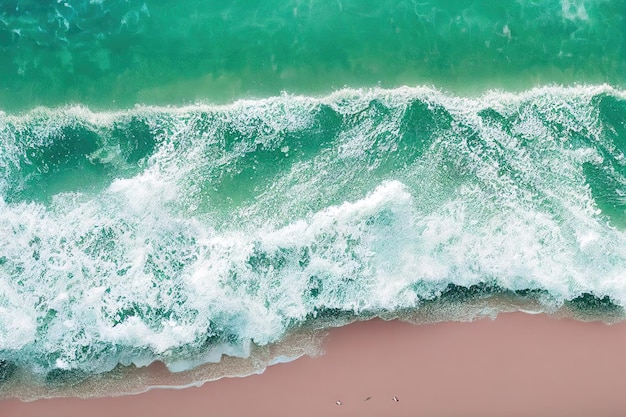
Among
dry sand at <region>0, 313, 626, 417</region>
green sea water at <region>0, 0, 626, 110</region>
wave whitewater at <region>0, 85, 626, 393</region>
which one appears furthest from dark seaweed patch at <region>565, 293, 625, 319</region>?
green sea water at <region>0, 0, 626, 110</region>

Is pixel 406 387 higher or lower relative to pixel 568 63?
lower

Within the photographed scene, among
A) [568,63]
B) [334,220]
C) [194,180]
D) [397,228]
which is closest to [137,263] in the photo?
[194,180]

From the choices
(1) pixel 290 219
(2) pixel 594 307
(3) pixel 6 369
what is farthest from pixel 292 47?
(3) pixel 6 369

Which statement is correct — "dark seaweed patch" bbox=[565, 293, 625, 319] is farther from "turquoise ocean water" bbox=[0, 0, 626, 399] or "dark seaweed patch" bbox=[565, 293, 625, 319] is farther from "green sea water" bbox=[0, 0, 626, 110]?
"green sea water" bbox=[0, 0, 626, 110]

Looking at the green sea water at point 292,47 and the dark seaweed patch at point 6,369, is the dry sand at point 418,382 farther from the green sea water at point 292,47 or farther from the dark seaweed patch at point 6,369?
the green sea water at point 292,47

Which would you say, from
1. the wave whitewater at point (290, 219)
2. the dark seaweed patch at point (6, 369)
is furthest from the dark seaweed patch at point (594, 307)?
the dark seaweed patch at point (6, 369)

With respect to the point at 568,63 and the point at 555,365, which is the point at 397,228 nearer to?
the point at 555,365

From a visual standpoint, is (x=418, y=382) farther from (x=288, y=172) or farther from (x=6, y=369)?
(x=6, y=369)
